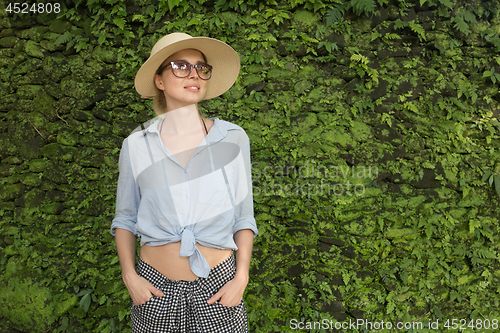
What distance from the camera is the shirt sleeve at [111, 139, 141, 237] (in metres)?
1.63

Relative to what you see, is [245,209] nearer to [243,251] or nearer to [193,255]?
[243,251]

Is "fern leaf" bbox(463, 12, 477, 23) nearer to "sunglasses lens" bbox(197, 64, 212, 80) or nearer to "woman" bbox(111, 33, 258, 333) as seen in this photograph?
"woman" bbox(111, 33, 258, 333)

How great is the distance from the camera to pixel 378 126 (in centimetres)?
333

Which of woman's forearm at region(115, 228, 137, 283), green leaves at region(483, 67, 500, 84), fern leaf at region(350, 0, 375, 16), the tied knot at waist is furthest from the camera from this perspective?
green leaves at region(483, 67, 500, 84)

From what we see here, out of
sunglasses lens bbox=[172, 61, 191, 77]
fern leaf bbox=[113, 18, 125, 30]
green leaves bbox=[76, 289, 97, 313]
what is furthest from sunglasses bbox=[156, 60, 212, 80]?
green leaves bbox=[76, 289, 97, 313]

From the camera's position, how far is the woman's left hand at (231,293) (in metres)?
1.49

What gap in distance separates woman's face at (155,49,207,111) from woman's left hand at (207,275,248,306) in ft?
3.00

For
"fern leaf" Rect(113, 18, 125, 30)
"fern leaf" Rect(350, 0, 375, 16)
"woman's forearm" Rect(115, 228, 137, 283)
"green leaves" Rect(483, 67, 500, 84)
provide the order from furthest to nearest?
"green leaves" Rect(483, 67, 500, 84) → "fern leaf" Rect(113, 18, 125, 30) → "fern leaf" Rect(350, 0, 375, 16) → "woman's forearm" Rect(115, 228, 137, 283)

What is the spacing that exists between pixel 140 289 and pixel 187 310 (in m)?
0.25

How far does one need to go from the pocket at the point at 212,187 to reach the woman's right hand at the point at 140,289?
0.48 m

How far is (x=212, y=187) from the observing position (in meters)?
1.56

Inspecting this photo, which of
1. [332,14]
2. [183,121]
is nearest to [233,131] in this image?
[183,121]

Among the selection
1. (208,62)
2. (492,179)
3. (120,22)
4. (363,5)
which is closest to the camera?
(208,62)

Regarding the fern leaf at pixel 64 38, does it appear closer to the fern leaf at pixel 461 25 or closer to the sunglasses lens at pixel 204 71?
the sunglasses lens at pixel 204 71
